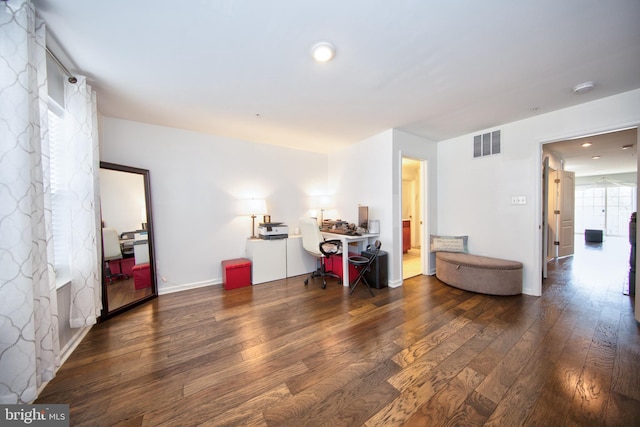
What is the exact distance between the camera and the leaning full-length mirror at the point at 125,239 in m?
2.49

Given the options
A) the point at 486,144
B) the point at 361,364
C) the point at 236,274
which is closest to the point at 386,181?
the point at 486,144

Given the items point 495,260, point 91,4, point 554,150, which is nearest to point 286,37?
point 91,4

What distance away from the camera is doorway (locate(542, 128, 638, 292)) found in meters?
3.77

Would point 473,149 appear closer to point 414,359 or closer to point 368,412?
point 414,359

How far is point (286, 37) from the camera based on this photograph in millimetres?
1530

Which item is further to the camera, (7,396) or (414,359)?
(414,359)

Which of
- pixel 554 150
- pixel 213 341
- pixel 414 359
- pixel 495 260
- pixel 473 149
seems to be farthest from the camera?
pixel 554 150

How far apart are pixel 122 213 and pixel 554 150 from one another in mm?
7364

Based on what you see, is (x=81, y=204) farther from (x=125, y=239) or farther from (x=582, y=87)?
(x=582, y=87)

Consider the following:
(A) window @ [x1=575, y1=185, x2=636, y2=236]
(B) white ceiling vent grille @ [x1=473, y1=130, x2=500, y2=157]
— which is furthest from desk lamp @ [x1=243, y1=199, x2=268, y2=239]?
(A) window @ [x1=575, y1=185, x2=636, y2=236]

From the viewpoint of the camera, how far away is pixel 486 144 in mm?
3389

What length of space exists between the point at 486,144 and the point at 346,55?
2.93 meters

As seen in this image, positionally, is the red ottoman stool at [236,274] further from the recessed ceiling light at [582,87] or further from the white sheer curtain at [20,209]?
the recessed ceiling light at [582,87]

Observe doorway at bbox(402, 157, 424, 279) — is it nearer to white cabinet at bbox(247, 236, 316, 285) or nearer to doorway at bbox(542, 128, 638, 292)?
doorway at bbox(542, 128, 638, 292)
